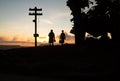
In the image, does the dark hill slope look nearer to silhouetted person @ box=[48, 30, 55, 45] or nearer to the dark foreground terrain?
the dark foreground terrain

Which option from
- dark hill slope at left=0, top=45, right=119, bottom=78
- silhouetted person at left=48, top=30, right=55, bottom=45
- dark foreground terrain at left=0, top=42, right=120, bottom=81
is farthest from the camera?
silhouetted person at left=48, top=30, right=55, bottom=45

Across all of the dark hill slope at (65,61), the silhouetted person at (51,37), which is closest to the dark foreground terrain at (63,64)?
the dark hill slope at (65,61)

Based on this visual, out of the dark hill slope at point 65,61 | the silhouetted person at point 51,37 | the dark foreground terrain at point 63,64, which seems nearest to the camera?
the dark foreground terrain at point 63,64

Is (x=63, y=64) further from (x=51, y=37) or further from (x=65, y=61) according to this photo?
(x=51, y=37)

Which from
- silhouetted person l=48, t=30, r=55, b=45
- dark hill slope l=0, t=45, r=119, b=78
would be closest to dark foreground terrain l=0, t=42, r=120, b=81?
dark hill slope l=0, t=45, r=119, b=78

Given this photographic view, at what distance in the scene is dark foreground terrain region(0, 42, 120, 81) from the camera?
1894 cm

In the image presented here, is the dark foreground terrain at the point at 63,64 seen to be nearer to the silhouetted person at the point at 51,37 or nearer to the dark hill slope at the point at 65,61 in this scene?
the dark hill slope at the point at 65,61

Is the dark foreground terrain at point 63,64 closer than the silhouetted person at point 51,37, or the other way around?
the dark foreground terrain at point 63,64

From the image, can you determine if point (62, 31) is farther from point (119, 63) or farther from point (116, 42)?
point (119, 63)

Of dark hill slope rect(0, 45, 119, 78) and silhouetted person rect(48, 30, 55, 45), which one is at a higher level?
silhouetted person rect(48, 30, 55, 45)

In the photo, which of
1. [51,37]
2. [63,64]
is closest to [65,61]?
[63,64]

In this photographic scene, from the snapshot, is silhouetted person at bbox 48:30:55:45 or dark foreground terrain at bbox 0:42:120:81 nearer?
dark foreground terrain at bbox 0:42:120:81

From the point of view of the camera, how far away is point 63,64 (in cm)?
2236

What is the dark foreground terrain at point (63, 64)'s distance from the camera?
746 inches
